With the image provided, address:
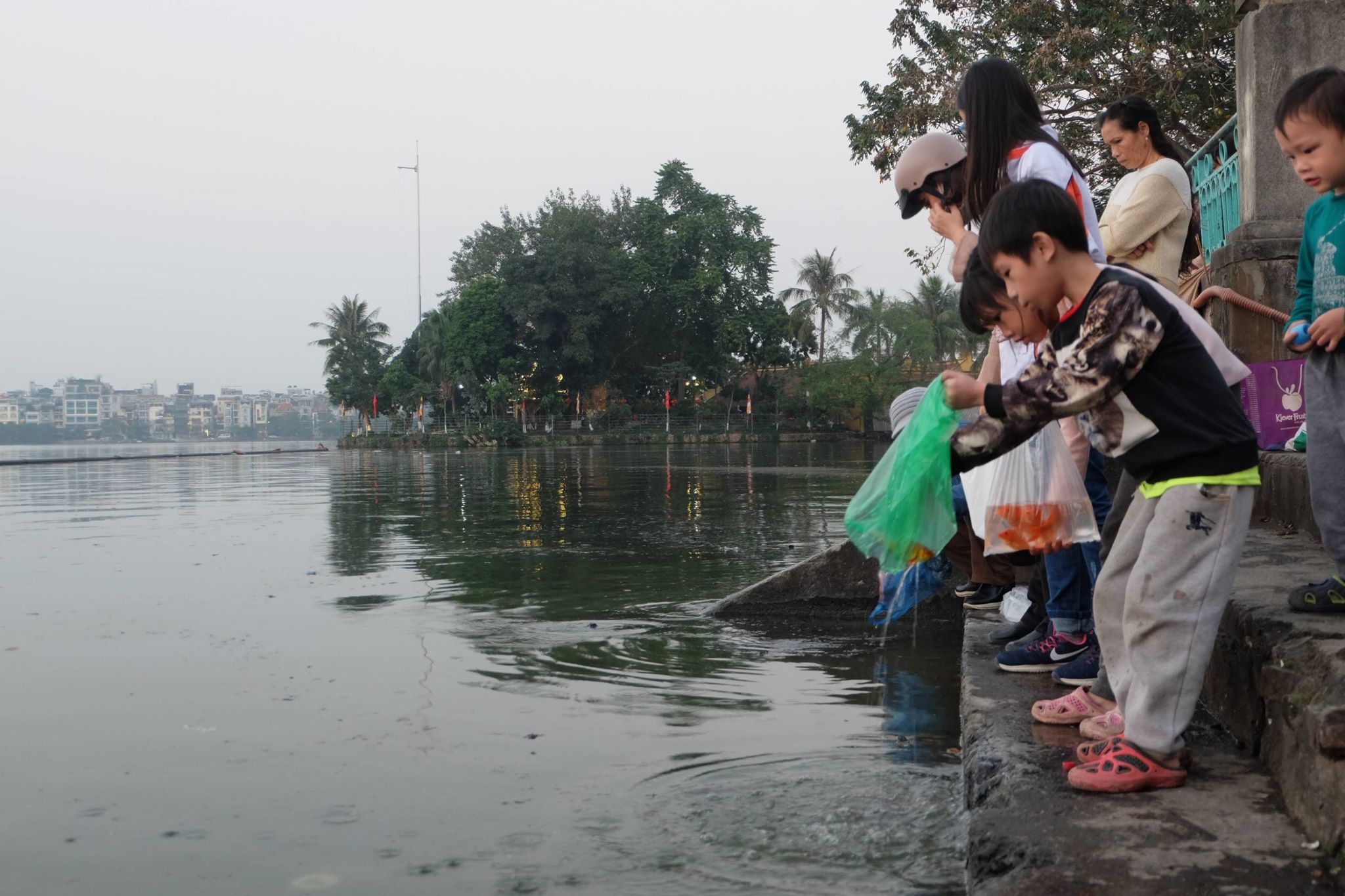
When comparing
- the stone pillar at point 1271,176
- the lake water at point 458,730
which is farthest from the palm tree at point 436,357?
the stone pillar at point 1271,176

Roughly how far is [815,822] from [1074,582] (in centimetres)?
101

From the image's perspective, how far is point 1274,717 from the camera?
7.73 feet

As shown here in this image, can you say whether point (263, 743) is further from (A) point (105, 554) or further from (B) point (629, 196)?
(B) point (629, 196)

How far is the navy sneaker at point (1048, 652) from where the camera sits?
325 cm

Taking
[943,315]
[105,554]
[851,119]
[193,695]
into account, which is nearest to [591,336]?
[943,315]

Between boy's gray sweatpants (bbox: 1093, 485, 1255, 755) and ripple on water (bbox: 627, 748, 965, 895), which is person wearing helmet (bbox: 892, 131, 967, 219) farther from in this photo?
ripple on water (bbox: 627, 748, 965, 895)

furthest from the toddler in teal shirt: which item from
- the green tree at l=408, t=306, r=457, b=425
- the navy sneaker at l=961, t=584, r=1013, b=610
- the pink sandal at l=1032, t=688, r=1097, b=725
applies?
the green tree at l=408, t=306, r=457, b=425

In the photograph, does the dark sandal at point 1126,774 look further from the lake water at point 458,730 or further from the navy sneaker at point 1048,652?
the navy sneaker at point 1048,652

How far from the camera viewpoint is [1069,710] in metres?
2.82

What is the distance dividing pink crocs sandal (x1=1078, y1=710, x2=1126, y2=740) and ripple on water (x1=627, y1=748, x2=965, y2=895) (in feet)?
1.27

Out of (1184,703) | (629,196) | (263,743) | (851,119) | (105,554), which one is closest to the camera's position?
(1184,703)

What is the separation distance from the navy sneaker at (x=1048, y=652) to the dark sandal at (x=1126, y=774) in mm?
908

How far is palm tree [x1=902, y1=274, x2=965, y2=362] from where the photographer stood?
59594 millimetres

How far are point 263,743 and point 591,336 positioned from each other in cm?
5391
